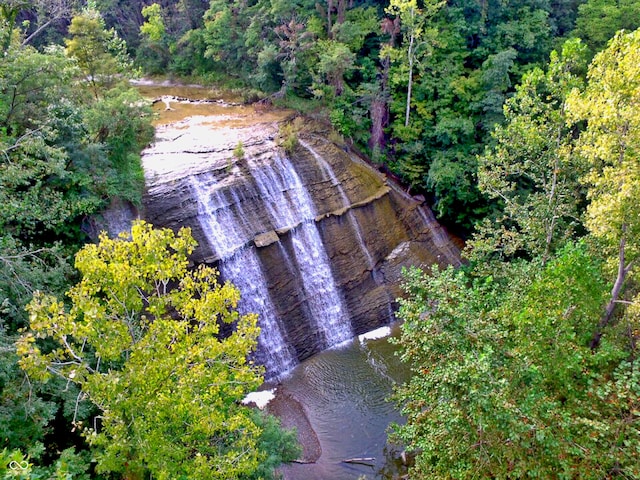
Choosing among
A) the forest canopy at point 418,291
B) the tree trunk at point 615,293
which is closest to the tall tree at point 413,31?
the forest canopy at point 418,291

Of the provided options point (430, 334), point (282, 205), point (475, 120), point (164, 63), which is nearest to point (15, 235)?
point (282, 205)

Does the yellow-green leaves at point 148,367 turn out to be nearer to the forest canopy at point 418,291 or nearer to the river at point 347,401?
the forest canopy at point 418,291

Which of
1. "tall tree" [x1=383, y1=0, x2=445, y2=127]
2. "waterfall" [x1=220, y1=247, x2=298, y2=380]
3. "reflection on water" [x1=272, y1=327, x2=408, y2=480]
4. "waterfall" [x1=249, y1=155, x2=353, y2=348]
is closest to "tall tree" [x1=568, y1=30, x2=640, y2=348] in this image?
"reflection on water" [x1=272, y1=327, x2=408, y2=480]

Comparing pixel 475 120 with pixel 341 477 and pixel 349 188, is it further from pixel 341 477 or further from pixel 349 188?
pixel 341 477

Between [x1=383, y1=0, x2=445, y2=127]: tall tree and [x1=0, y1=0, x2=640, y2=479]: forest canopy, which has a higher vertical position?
[x1=383, y1=0, x2=445, y2=127]: tall tree

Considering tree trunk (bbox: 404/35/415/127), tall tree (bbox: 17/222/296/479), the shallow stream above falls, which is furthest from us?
tree trunk (bbox: 404/35/415/127)

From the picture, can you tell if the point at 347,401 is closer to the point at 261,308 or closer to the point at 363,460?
the point at 363,460

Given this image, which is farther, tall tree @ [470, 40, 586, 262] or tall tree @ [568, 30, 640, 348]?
tall tree @ [470, 40, 586, 262]

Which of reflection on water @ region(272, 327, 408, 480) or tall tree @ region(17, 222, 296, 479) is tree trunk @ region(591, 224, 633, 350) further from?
tall tree @ region(17, 222, 296, 479)

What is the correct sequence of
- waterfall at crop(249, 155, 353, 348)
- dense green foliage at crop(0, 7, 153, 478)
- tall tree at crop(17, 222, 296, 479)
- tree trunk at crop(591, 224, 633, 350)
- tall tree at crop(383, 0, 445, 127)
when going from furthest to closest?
1. tall tree at crop(383, 0, 445, 127)
2. waterfall at crop(249, 155, 353, 348)
3. tree trunk at crop(591, 224, 633, 350)
4. dense green foliage at crop(0, 7, 153, 478)
5. tall tree at crop(17, 222, 296, 479)
